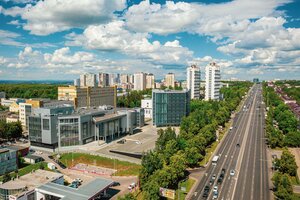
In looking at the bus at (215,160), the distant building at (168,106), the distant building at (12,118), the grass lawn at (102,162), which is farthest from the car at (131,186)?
the distant building at (12,118)

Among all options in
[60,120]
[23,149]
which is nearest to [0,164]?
[23,149]

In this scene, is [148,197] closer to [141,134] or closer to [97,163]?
[97,163]

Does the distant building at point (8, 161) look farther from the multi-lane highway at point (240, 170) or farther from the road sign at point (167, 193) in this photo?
the multi-lane highway at point (240, 170)

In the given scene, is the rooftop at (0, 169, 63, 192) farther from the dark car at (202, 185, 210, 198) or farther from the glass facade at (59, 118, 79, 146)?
the dark car at (202, 185, 210, 198)

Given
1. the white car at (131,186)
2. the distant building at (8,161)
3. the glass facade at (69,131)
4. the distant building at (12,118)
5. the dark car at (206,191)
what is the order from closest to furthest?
the dark car at (206,191)
the white car at (131,186)
the distant building at (8,161)
the glass facade at (69,131)
the distant building at (12,118)

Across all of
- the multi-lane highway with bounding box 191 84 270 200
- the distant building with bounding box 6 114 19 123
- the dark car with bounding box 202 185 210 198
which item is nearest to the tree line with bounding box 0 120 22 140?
the distant building with bounding box 6 114 19 123
